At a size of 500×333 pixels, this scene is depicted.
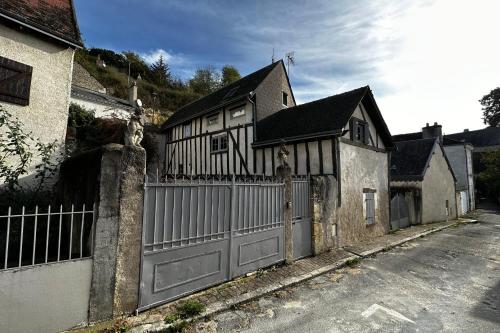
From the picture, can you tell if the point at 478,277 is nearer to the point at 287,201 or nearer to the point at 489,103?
the point at 287,201

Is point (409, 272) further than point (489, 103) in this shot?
No

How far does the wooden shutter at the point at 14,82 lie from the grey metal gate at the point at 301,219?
688cm

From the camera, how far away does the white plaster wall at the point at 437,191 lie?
15.7 m

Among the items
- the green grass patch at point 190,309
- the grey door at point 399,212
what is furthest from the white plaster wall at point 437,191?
the green grass patch at point 190,309

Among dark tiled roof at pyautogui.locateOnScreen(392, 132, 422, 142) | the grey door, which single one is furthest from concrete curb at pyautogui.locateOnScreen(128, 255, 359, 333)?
dark tiled roof at pyautogui.locateOnScreen(392, 132, 422, 142)

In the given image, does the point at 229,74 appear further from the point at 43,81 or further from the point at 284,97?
the point at 43,81

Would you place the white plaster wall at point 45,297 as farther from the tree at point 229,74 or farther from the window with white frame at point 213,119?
the tree at point 229,74

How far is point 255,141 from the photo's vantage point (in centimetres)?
1198

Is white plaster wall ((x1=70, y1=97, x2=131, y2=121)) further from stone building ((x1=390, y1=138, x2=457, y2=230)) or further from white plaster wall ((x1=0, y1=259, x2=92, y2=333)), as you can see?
stone building ((x1=390, y1=138, x2=457, y2=230))

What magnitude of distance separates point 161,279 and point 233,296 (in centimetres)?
127

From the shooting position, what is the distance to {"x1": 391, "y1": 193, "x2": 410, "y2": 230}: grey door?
13.0 meters

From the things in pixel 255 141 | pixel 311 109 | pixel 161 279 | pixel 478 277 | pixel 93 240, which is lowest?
pixel 478 277

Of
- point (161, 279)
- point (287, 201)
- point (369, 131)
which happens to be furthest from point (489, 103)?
point (161, 279)

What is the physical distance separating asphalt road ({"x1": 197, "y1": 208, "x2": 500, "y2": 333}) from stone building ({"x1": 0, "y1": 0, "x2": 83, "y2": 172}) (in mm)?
6455
